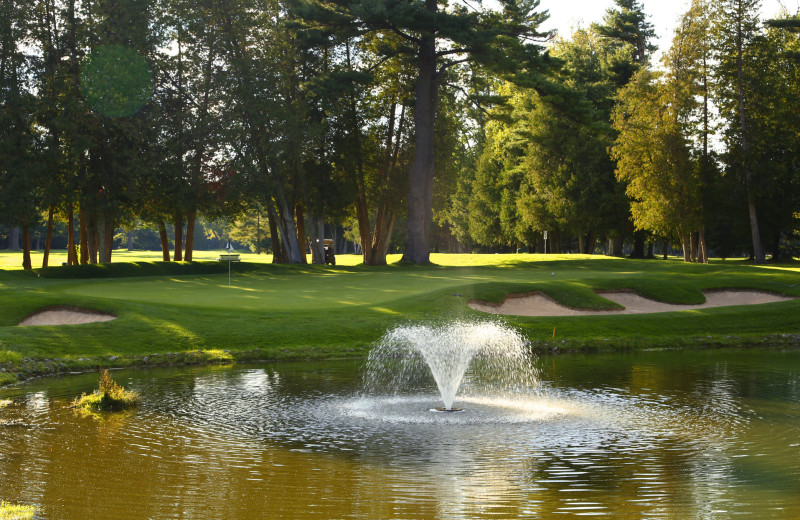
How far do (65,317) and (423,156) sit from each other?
29.2 meters

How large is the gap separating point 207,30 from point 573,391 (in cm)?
4146

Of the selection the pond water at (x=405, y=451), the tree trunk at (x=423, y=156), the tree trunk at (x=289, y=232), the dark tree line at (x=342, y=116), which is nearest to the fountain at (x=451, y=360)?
the pond water at (x=405, y=451)

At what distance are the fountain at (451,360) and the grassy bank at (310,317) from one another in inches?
37.7

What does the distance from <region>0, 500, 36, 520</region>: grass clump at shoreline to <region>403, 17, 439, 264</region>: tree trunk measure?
43.0 m

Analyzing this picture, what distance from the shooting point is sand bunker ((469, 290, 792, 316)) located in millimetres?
29203

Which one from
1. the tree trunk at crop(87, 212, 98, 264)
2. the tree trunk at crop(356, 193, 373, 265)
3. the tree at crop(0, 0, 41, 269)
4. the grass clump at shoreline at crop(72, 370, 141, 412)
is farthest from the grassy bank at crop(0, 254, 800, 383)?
the tree trunk at crop(356, 193, 373, 265)

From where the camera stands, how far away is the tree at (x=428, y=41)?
143ft

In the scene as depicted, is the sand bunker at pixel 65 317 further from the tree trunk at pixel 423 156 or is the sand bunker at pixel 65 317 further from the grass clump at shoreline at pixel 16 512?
the tree trunk at pixel 423 156

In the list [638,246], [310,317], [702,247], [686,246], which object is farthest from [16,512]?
[638,246]

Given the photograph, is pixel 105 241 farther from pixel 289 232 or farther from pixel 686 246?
→ pixel 686 246

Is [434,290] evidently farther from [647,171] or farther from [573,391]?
[647,171]

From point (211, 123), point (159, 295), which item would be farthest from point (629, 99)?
point (159, 295)

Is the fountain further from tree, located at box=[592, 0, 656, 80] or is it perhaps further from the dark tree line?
tree, located at box=[592, 0, 656, 80]

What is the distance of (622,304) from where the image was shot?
3081cm
